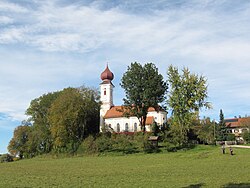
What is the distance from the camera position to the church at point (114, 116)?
7725cm

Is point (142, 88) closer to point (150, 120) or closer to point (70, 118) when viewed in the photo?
point (70, 118)

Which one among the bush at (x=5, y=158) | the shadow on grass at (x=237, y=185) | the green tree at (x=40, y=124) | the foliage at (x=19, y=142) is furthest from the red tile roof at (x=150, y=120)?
the shadow on grass at (x=237, y=185)

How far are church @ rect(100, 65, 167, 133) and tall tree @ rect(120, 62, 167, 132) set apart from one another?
1855 cm

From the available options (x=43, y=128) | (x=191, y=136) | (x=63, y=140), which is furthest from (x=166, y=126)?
(x=43, y=128)

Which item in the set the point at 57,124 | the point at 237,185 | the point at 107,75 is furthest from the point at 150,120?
the point at 237,185

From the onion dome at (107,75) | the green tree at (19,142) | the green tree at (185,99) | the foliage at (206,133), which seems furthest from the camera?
the onion dome at (107,75)

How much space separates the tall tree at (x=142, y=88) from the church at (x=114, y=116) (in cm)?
1855

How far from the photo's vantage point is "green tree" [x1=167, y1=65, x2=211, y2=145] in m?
46.9

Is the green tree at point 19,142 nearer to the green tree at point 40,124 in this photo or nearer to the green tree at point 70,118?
the green tree at point 40,124

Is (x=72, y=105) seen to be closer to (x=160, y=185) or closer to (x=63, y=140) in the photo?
(x=63, y=140)

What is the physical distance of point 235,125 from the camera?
323 ft

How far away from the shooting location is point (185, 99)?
154 ft

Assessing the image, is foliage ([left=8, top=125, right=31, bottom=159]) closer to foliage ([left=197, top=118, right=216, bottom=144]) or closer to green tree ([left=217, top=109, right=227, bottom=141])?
foliage ([left=197, top=118, right=216, bottom=144])

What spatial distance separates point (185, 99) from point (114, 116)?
1422 inches
